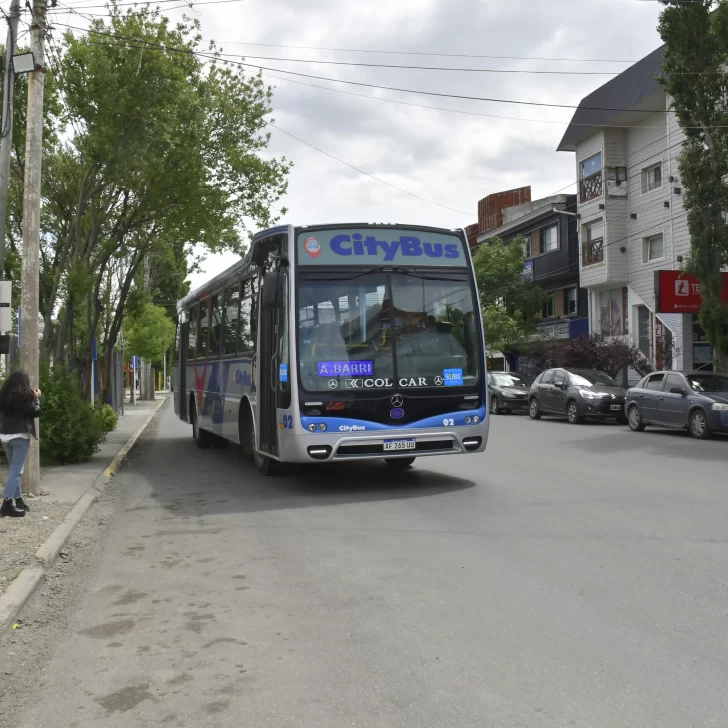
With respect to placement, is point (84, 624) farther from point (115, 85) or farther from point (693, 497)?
point (115, 85)

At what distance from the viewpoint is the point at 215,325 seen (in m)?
16.0

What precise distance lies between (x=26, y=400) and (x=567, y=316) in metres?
33.3

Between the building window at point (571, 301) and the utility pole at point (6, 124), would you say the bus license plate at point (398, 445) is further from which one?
the building window at point (571, 301)

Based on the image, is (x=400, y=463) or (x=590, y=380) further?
(x=590, y=380)

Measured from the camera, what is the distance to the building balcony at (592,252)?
35.7m

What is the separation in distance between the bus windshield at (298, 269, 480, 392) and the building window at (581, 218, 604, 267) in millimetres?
25697

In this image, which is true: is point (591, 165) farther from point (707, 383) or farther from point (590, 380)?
point (707, 383)

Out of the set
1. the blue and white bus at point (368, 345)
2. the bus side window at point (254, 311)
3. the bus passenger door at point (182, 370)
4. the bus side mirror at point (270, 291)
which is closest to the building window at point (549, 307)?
the bus passenger door at point (182, 370)

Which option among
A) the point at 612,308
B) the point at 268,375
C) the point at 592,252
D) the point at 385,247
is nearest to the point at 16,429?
the point at 268,375

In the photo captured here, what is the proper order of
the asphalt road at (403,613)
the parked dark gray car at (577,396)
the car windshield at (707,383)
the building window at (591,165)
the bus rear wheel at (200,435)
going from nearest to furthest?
the asphalt road at (403,613) → the bus rear wheel at (200,435) → the car windshield at (707,383) → the parked dark gray car at (577,396) → the building window at (591,165)

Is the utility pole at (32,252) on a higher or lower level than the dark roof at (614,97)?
lower

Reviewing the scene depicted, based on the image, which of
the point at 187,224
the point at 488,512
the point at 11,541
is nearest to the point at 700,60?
the point at 187,224

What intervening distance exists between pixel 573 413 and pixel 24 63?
17.8 metres

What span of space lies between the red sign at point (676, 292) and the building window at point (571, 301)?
1303 centimetres
